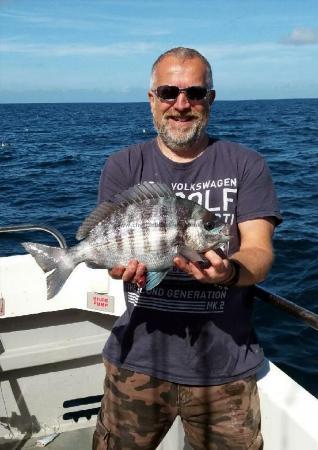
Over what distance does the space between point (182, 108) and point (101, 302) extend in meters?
2.38

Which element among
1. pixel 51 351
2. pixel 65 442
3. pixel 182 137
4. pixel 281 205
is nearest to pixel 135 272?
pixel 182 137

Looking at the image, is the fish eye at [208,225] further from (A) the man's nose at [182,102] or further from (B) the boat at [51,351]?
(B) the boat at [51,351]

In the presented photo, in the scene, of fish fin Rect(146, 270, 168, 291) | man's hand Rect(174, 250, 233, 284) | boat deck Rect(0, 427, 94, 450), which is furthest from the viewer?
boat deck Rect(0, 427, 94, 450)

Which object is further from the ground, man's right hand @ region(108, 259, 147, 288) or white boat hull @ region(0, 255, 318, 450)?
man's right hand @ region(108, 259, 147, 288)

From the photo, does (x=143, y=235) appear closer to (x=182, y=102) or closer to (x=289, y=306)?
(x=182, y=102)

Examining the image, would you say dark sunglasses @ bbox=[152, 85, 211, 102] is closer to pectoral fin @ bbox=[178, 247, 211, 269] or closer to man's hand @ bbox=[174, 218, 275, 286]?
man's hand @ bbox=[174, 218, 275, 286]

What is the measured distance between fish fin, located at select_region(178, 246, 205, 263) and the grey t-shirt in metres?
0.31

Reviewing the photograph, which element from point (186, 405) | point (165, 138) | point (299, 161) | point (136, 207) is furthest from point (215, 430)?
point (299, 161)

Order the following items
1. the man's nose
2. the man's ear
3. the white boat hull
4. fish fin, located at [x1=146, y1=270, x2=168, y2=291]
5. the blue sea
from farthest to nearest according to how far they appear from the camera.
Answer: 1. the blue sea
2. the white boat hull
3. the man's ear
4. the man's nose
5. fish fin, located at [x1=146, y1=270, x2=168, y2=291]

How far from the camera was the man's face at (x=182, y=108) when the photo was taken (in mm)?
2994

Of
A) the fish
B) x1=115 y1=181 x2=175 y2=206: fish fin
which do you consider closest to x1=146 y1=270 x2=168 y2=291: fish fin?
the fish

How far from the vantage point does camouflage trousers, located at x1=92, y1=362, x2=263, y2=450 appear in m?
3.04

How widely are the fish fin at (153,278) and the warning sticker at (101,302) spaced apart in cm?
213

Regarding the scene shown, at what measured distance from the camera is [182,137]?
3.00 metres
